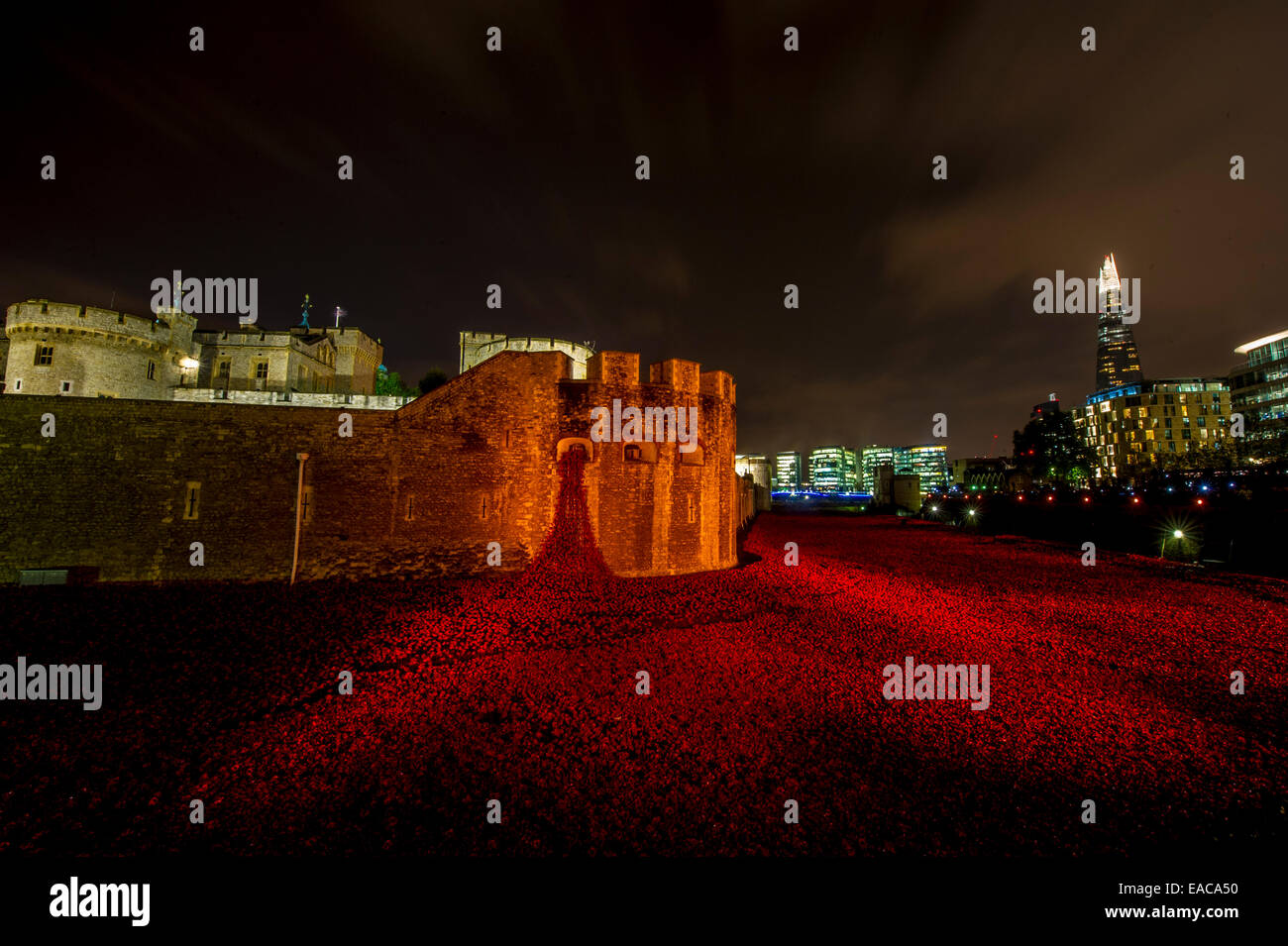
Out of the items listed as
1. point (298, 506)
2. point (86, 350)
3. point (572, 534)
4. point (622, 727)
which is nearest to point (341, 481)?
point (298, 506)

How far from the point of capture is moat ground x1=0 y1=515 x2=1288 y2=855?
525 centimetres

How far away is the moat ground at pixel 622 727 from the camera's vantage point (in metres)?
5.25

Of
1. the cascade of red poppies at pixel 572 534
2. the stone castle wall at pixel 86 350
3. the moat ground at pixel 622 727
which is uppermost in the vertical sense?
the stone castle wall at pixel 86 350

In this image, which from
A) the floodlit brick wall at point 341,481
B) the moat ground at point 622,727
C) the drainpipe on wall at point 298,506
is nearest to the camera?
the moat ground at point 622,727

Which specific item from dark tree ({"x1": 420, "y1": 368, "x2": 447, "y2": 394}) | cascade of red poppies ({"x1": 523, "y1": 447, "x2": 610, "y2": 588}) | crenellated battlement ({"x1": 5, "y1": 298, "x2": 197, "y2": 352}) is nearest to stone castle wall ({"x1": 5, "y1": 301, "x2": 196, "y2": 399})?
crenellated battlement ({"x1": 5, "y1": 298, "x2": 197, "y2": 352})

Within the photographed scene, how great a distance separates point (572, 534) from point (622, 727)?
945cm

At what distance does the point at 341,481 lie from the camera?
15.4 m

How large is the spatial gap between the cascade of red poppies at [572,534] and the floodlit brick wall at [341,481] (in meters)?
0.32

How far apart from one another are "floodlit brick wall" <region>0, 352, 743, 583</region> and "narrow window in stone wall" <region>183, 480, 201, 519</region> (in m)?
0.07

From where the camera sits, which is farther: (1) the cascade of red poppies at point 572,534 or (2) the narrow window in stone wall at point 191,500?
(1) the cascade of red poppies at point 572,534

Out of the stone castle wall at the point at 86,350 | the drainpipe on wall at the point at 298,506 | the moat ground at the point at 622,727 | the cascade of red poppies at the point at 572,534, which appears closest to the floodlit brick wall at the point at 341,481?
the drainpipe on wall at the point at 298,506

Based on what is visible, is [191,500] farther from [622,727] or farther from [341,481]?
[622,727]

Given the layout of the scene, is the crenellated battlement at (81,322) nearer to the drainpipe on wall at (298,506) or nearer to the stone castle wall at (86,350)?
the stone castle wall at (86,350)
